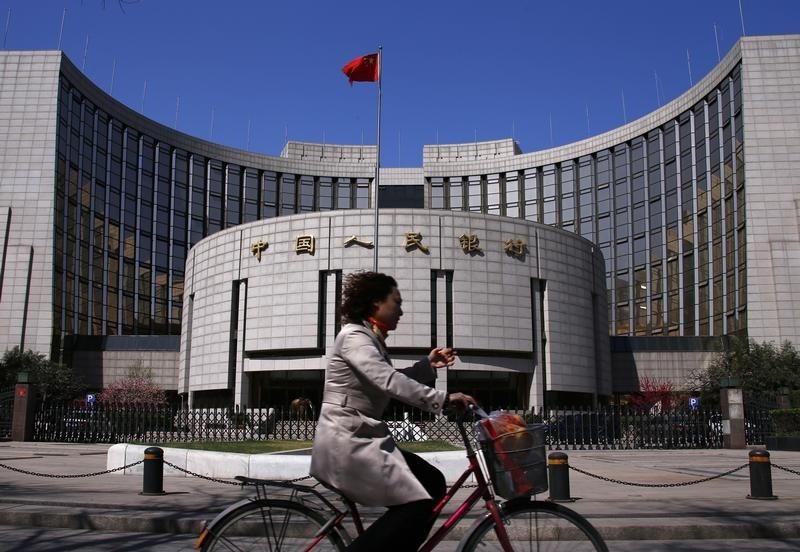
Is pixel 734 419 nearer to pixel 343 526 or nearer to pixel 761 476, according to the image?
pixel 761 476

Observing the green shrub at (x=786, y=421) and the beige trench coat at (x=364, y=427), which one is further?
the green shrub at (x=786, y=421)

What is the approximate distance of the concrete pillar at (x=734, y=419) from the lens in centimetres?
2867

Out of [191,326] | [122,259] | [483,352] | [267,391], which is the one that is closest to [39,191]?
[122,259]

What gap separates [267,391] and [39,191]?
26.5 metres

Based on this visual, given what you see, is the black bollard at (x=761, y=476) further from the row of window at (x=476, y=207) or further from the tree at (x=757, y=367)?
the row of window at (x=476, y=207)

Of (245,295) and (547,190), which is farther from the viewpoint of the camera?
(547,190)

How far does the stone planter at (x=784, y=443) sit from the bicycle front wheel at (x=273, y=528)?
2773 cm

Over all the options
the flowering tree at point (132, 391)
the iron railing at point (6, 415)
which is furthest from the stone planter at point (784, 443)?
the flowering tree at point (132, 391)

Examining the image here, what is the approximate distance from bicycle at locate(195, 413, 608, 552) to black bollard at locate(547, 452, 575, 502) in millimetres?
6915

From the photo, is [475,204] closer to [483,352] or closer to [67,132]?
[483,352]

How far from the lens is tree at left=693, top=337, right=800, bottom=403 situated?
5056 centimetres

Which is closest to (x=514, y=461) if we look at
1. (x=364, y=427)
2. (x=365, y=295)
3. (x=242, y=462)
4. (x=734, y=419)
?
(x=364, y=427)

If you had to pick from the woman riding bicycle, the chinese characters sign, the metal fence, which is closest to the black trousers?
the woman riding bicycle

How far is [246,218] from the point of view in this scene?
81438 millimetres
